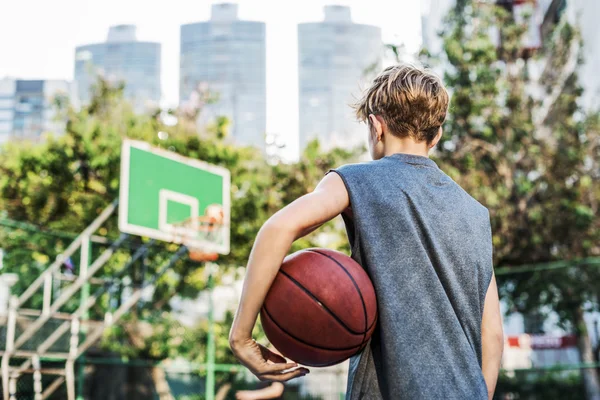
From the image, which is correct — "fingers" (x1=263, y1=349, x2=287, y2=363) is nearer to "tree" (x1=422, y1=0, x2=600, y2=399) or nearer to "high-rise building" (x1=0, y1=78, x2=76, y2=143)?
"tree" (x1=422, y1=0, x2=600, y2=399)

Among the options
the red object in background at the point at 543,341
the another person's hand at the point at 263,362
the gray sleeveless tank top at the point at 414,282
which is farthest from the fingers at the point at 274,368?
the red object in background at the point at 543,341

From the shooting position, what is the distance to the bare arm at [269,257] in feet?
5.12

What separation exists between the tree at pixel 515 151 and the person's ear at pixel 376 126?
1126 cm

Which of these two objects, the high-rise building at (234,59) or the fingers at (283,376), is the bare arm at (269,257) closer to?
the fingers at (283,376)

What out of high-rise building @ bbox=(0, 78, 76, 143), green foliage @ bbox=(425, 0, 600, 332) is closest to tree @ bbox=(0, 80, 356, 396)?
green foliage @ bbox=(425, 0, 600, 332)

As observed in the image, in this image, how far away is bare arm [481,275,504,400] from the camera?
1777mm

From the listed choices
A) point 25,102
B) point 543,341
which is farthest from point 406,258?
point 25,102

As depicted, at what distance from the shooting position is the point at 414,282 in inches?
64.2

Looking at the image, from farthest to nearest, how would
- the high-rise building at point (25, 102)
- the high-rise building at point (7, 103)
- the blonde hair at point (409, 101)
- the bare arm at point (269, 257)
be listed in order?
1. the high-rise building at point (7, 103)
2. the high-rise building at point (25, 102)
3. the blonde hair at point (409, 101)
4. the bare arm at point (269, 257)

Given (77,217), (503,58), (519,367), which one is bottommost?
(519,367)

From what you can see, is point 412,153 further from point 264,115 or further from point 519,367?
point 264,115

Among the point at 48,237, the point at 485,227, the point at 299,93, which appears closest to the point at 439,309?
the point at 485,227

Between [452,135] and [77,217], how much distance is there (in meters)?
7.96

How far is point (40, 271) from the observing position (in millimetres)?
9922
